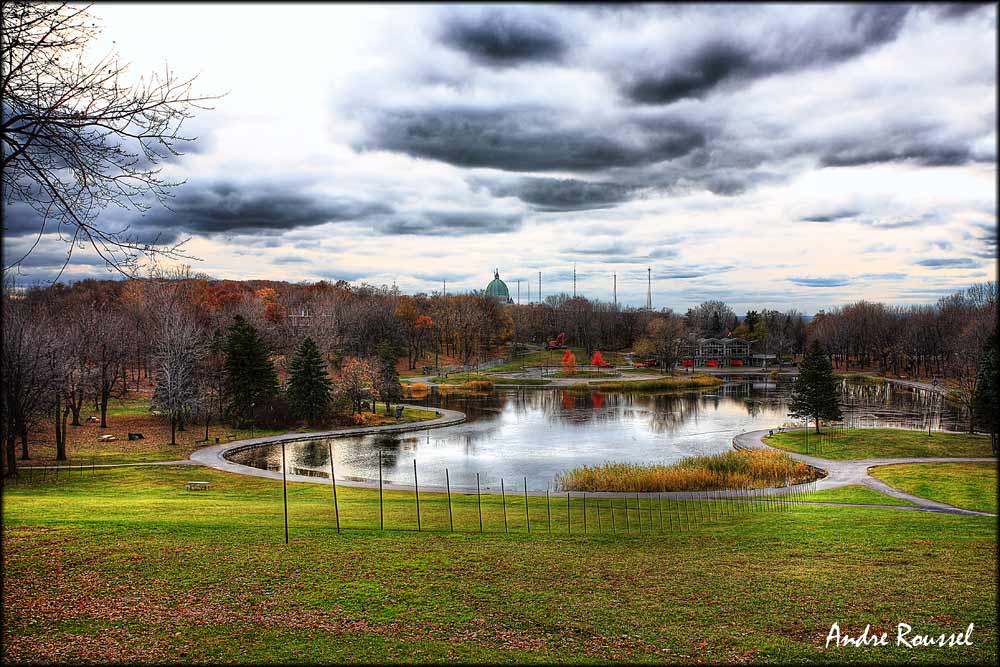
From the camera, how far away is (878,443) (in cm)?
3572

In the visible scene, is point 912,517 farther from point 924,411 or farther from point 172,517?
point 924,411

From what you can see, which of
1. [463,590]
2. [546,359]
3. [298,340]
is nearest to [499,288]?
[546,359]

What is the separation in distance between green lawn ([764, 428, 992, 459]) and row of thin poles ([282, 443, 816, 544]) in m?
10.4

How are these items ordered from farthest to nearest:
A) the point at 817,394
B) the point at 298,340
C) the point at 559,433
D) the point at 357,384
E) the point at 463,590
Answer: the point at 298,340
the point at 357,384
the point at 559,433
the point at 817,394
the point at 463,590

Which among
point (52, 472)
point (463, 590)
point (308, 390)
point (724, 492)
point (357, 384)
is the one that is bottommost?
point (724, 492)

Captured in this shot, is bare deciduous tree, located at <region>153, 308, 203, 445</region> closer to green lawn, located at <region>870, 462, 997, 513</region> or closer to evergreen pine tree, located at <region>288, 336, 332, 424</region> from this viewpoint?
evergreen pine tree, located at <region>288, 336, 332, 424</region>

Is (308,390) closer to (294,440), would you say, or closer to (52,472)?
(294,440)

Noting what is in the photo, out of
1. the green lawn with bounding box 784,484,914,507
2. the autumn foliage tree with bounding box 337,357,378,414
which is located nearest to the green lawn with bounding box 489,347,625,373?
the autumn foliage tree with bounding box 337,357,378,414

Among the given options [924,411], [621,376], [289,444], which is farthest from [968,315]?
[289,444]

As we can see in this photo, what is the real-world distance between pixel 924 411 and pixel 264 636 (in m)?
57.9

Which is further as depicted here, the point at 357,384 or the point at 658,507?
the point at 357,384

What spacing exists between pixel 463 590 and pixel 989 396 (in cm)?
3355

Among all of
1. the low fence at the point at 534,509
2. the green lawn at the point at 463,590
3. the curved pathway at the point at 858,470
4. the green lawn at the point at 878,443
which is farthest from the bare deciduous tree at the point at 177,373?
the green lawn at the point at 878,443

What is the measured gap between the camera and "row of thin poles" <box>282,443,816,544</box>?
57.4 ft
